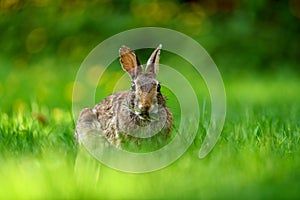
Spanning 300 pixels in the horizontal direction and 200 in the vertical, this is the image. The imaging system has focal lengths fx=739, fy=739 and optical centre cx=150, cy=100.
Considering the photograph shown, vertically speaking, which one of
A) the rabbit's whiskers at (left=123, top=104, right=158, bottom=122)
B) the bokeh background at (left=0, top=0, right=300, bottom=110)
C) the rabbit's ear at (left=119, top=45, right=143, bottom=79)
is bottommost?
the rabbit's whiskers at (left=123, top=104, right=158, bottom=122)

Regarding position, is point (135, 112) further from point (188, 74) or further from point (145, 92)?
point (188, 74)

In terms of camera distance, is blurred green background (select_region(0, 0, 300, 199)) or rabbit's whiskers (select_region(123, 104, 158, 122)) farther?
rabbit's whiskers (select_region(123, 104, 158, 122))

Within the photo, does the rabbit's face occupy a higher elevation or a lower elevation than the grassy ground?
higher

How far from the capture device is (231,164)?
3.32 meters

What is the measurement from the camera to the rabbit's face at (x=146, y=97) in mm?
3762

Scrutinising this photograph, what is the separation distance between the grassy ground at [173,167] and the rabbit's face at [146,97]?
29 centimetres

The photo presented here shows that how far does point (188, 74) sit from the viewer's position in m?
8.30

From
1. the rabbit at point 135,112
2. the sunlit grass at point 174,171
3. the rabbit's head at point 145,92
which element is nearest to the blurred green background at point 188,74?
the sunlit grass at point 174,171

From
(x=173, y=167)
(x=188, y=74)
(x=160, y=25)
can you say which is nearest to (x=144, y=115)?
(x=173, y=167)

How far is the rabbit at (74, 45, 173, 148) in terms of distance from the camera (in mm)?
3803

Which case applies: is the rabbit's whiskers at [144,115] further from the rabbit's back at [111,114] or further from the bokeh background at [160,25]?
the bokeh background at [160,25]

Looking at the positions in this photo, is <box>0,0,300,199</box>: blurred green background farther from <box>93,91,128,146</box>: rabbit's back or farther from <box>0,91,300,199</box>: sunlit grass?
<box>93,91,128,146</box>: rabbit's back

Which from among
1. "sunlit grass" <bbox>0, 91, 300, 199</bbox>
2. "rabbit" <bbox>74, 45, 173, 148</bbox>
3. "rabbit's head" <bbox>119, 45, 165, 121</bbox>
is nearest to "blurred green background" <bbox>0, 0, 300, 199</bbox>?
"sunlit grass" <bbox>0, 91, 300, 199</bbox>

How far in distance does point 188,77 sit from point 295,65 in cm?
156
